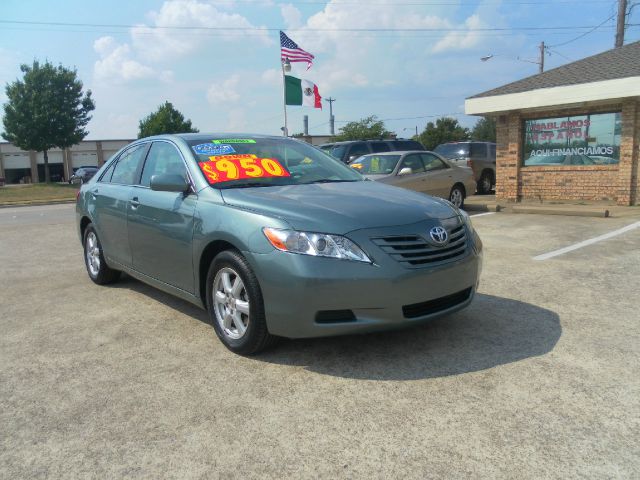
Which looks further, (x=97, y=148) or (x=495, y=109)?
(x=97, y=148)

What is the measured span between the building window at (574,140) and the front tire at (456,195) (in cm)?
222

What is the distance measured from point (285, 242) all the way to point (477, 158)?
14502 mm

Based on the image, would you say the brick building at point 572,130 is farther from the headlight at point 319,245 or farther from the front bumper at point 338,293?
the headlight at point 319,245

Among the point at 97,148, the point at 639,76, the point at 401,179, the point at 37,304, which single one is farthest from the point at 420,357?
the point at 97,148

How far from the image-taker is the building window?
12.0m

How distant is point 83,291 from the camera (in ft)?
18.9

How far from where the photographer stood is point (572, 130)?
40.9 feet

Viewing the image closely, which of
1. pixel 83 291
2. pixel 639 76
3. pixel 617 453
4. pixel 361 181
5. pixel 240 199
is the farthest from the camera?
pixel 639 76

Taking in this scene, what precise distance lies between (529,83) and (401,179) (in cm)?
484

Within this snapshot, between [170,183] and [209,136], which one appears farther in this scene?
[209,136]

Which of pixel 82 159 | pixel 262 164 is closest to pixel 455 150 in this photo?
pixel 262 164

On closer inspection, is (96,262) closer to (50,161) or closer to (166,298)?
(166,298)

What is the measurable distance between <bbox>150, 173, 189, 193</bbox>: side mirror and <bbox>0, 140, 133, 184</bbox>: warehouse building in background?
64659mm

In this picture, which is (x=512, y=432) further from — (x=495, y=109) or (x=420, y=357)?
(x=495, y=109)
